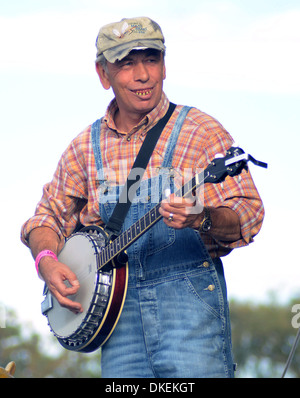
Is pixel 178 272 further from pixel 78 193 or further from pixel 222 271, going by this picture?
pixel 78 193

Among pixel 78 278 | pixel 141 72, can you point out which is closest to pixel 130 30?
pixel 141 72

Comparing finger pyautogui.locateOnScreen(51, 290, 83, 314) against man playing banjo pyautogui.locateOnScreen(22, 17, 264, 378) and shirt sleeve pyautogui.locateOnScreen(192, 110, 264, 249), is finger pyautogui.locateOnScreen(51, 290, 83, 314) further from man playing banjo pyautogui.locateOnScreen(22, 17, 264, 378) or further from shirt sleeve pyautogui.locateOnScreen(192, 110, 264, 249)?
shirt sleeve pyautogui.locateOnScreen(192, 110, 264, 249)

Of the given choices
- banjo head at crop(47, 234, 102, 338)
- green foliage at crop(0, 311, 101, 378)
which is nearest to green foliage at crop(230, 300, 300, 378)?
green foliage at crop(0, 311, 101, 378)

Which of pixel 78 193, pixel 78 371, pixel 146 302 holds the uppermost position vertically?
pixel 78 193

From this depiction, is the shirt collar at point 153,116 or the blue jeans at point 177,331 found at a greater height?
the shirt collar at point 153,116

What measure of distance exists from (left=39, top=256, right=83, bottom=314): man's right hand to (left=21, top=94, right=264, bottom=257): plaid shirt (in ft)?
0.96

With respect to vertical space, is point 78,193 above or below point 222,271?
above

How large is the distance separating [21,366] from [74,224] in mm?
30164

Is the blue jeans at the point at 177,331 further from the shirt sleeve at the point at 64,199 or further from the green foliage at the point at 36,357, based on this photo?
the green foliage at the point at 36,357

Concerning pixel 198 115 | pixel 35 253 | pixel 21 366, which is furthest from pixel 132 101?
pixel 21 366

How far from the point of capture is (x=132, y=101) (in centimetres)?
459

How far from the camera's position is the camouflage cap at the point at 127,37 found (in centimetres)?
450

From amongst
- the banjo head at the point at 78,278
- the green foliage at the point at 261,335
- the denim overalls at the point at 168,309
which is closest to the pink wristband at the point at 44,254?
the banjo head at the point at 78,278

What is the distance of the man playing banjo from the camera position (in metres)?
4.14
